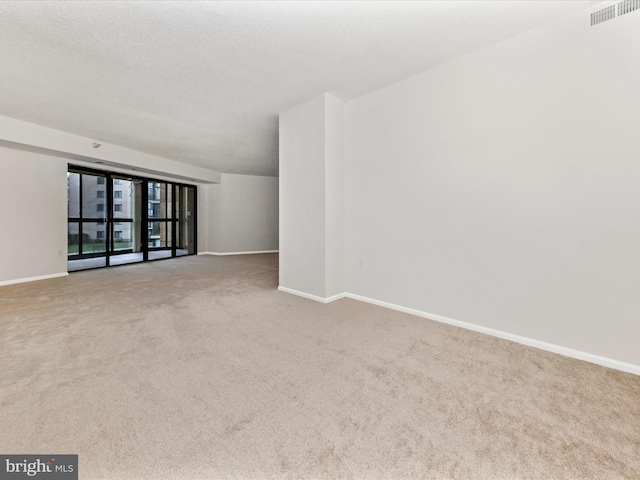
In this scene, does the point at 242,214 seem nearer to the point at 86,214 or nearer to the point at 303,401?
the point at 86,214

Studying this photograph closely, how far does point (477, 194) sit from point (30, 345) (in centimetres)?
421

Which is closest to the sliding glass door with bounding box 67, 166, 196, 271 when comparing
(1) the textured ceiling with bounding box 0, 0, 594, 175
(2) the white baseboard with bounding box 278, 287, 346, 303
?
(1) the textured ceiling with bounding box 0, 0, 594, 175

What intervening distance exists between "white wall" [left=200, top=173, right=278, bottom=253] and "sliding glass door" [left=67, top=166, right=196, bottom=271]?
702mm

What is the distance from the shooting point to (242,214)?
8.44 metres

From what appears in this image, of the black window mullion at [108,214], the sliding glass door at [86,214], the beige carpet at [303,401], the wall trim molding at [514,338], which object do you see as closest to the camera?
the beige carpet at [303,401]

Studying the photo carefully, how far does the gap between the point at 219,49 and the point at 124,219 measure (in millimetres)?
6106

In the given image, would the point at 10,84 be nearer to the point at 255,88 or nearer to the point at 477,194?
the point at 255,88

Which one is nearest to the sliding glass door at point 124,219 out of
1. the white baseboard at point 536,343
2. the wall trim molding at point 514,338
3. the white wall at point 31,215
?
the white wall at point 31,215

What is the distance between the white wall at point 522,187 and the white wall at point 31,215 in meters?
5.80

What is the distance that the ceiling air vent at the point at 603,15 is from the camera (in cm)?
189

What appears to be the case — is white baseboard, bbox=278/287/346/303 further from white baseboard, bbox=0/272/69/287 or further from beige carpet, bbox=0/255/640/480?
white baseboard, bbox=0/272/69/287

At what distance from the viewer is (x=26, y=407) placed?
56.7 inches

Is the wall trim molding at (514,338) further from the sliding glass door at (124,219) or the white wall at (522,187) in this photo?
the sliding glass door at (124,219)

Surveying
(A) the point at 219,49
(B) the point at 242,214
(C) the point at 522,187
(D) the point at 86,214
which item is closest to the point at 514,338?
(C) the point at 522,187
